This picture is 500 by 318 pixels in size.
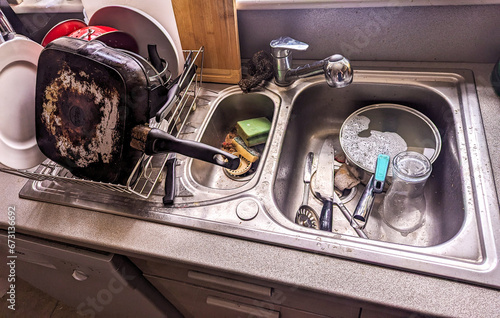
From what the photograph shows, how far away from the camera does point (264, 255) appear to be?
23.9 inches

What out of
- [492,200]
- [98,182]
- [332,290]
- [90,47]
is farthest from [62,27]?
[492,200]

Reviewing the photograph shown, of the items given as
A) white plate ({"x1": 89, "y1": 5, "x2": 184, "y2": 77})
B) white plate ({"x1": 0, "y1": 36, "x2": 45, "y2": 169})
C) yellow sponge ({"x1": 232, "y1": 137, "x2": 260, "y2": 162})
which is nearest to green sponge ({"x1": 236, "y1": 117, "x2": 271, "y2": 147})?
yellow sponge ({"x1": 232, "y1": 137, "x2": 260, "y2": 162})

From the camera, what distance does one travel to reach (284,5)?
0.90 metres

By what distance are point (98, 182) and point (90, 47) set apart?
29 cm

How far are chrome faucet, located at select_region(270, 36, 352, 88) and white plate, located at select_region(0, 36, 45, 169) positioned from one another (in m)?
0.64

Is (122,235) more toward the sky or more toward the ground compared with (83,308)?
more toward the sky

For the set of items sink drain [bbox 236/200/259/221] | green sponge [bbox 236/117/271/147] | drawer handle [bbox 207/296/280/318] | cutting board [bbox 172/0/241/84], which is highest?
cutting board [bbox 172/0/241/84]

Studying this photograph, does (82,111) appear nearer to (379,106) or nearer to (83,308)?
(379,106)

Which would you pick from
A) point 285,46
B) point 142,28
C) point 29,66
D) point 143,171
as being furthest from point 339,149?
point 29,66

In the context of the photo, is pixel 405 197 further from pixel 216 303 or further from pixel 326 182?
pixel 216 303

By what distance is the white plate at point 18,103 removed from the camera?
685 millimetres

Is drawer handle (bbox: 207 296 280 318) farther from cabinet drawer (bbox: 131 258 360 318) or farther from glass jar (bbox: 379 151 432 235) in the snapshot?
glass jar (bbox: 379 151 432 235)

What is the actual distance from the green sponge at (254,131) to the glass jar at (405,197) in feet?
1.24

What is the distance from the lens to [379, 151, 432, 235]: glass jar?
71 cm
